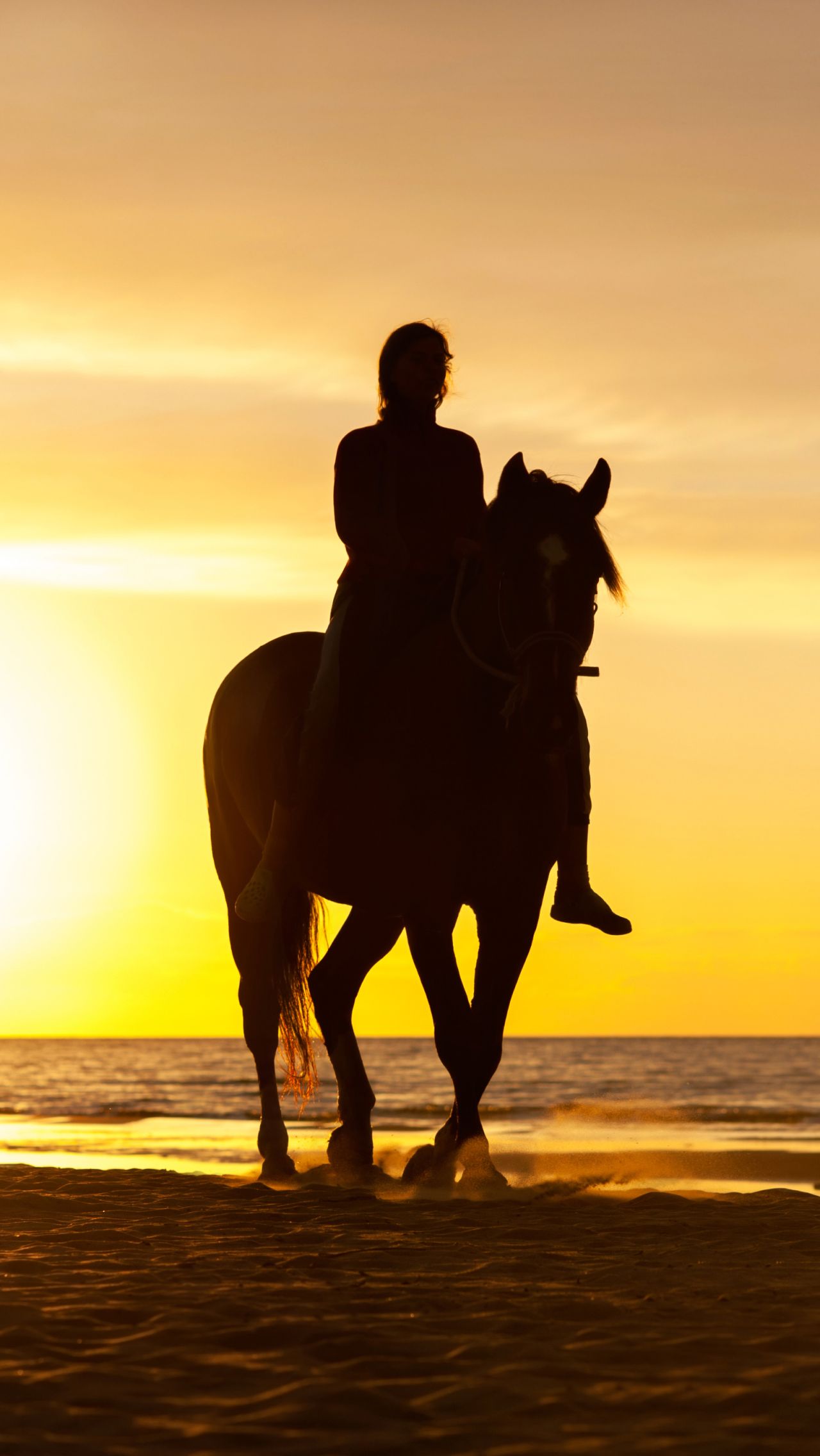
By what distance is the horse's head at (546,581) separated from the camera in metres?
5.82

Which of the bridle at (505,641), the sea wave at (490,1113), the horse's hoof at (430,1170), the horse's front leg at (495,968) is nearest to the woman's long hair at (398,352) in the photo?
the bridle at (505,641)

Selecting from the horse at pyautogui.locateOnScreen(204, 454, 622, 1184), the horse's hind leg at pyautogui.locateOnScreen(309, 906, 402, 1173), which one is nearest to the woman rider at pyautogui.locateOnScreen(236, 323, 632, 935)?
the horse at pyautogui.locateOnScreen(204, 454, 622, 1184)

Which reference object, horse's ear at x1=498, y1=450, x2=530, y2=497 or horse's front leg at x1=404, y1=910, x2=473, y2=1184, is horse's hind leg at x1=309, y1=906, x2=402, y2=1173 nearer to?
horse's front leg at x1=404, y1=910, x2=473, y2=1184

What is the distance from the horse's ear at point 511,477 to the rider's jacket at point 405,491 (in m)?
0.96

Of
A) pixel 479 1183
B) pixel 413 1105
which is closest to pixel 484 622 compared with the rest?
pixel 479 1183

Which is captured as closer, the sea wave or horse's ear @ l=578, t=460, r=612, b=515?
horse's ear @ l=578, t=460, r=612, b=515

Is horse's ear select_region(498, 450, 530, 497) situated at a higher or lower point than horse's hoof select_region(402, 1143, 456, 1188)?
higher

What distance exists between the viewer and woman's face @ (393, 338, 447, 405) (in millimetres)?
7289

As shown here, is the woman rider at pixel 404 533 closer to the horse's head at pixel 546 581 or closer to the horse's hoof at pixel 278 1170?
the horse's head at pixel 546 581

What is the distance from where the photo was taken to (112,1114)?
22141mm

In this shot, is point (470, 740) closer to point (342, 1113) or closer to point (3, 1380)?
point (342, 1113)

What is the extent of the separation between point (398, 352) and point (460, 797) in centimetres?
225

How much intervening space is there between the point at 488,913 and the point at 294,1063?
279 centimetres

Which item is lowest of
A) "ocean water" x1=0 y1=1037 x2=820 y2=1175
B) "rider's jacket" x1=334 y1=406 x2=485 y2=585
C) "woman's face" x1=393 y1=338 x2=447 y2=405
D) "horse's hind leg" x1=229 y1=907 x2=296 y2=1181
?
"ocean water" x1=0 y1=1037 x2=820 y2=1175
